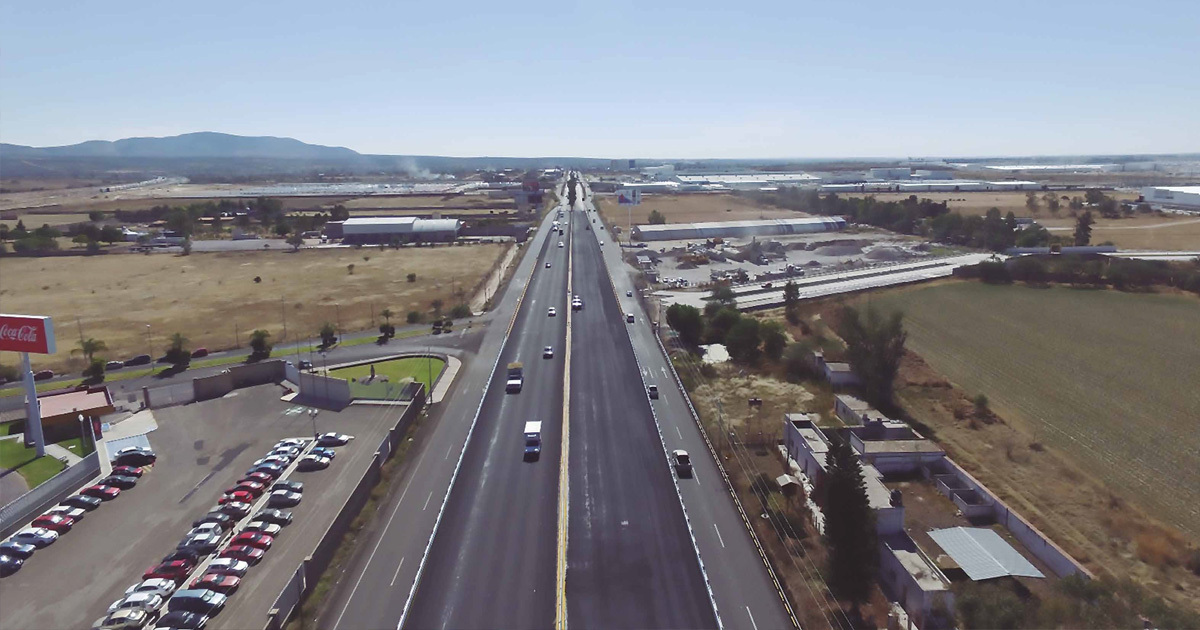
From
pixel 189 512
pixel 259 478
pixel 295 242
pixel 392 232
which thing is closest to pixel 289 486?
pixel 259 478

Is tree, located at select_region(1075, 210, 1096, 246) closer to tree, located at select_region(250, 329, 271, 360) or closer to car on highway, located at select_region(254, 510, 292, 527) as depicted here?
tree, located at select_region(250, 329, 271, 360)

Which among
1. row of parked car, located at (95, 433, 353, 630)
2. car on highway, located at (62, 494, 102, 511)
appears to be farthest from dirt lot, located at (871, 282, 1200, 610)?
car on highway, located at (62, 494, 102, 511)

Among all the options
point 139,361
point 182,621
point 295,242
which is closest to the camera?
point 182,621

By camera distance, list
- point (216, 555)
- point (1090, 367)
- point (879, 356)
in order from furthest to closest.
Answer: point (1090, 367) → point (879, 356) → point (216, 555)

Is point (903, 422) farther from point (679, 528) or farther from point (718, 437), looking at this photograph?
point (679, 528)

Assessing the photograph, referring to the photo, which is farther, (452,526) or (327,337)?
(327,337)

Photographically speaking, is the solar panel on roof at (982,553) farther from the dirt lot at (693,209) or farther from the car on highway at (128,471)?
the dirt lot at (693,209)

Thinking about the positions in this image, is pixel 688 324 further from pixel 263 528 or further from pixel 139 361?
pixel 139 361
